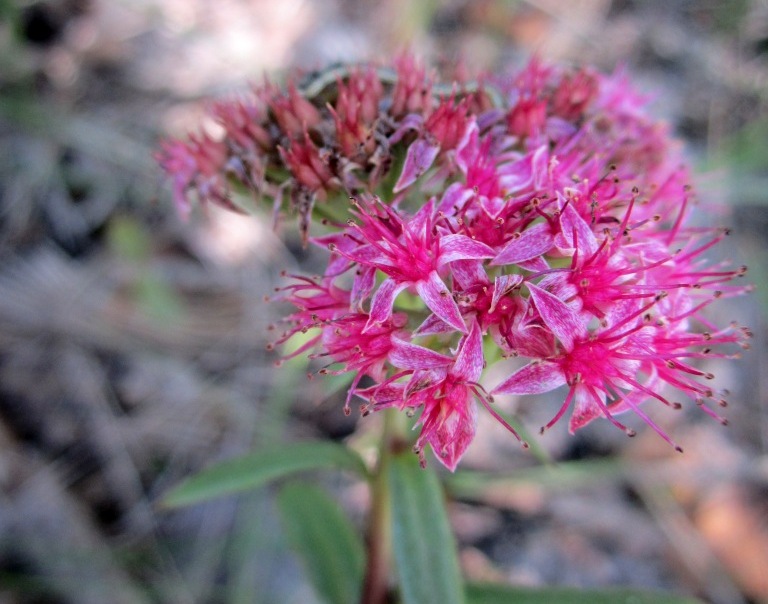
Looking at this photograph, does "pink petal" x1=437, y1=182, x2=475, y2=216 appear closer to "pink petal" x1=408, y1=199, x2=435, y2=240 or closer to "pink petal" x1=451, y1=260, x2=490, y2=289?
"pink petal" x1=408, y1=199, x2=435, y2=240

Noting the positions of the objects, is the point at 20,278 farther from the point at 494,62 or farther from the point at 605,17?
the point at 605,17

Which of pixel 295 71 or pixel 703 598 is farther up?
pixel 295 71

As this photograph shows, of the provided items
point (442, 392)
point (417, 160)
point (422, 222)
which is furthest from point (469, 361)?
point (417, 160)

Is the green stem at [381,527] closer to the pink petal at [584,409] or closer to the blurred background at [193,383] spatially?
the blurred background at [193,383]

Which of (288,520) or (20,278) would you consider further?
(20,278)

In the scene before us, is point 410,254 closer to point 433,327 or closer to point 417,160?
point 433,327

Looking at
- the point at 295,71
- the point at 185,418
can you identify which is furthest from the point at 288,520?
the point at 295,71

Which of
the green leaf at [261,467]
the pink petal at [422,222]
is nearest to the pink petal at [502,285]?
the pink petal at [422,222]
